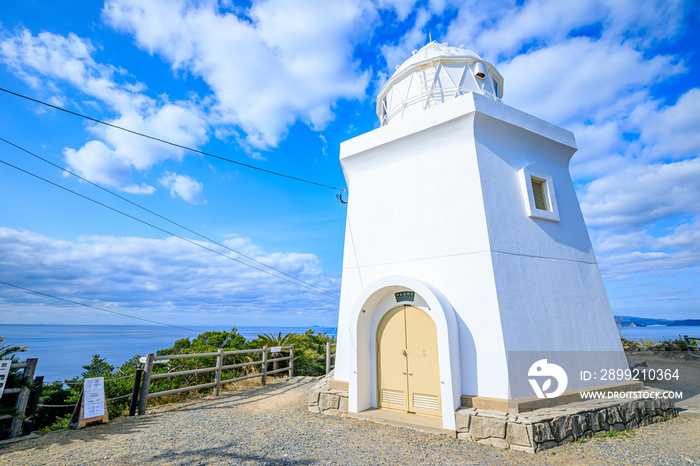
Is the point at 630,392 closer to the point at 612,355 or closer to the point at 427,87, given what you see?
the point at 612,355

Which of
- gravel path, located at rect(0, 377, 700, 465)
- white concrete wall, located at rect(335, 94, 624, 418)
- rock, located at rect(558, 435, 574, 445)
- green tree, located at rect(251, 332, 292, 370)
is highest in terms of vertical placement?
white concrete wall, located at rect(335, 94, 624, 418)

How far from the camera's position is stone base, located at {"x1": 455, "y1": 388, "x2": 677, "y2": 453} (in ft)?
15.3

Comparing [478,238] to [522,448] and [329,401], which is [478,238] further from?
[329,401]

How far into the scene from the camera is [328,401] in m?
6.87

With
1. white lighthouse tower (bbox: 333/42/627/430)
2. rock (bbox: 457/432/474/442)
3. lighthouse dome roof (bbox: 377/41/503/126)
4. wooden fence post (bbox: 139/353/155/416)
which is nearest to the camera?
rock (bbox: 457/432/474/442)

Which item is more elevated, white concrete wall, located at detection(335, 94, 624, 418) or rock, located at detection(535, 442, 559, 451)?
white concrete wall, located at detection(335, 94, 624, 418)

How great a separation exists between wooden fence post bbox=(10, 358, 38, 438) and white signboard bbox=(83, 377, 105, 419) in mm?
798

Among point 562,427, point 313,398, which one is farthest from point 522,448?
point 313,398

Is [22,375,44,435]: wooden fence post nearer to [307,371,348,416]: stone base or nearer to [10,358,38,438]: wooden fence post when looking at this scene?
[10,358,38,438]: wooden fence post

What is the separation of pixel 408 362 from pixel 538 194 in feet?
15.3

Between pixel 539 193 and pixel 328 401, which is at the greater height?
pixel 539 193

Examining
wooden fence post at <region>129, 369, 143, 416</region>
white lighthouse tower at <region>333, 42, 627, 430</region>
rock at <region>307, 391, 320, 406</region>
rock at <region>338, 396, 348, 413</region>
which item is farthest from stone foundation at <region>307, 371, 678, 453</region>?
wooden fence post at <region>129, 369, 143, 416</region>

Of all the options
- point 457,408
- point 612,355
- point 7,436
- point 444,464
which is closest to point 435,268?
point 457,408

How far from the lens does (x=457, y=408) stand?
5.40m
